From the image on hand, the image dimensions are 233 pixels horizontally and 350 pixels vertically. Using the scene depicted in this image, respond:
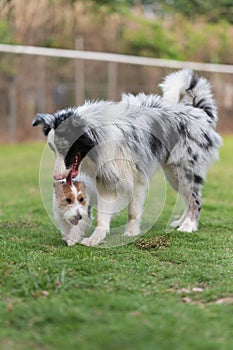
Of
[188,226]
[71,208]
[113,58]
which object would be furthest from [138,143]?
[113,58]

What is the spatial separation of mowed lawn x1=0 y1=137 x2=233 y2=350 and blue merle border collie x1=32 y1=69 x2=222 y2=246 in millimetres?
389

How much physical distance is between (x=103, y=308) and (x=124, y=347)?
55 centimetres

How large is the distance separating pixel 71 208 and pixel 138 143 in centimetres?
84

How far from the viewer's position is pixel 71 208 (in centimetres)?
526

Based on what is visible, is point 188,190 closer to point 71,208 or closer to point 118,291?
point 71,208

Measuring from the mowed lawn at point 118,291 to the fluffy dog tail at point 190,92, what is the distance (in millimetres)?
1208

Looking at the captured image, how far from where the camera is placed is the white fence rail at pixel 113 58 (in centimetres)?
1602

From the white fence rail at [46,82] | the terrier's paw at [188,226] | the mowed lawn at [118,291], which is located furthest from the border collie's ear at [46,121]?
the white fence rail at [46,82]

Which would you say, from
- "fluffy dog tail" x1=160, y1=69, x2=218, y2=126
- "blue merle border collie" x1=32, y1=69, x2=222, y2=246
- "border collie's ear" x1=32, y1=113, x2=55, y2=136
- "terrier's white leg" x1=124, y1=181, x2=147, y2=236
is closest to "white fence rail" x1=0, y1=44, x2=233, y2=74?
"fluffy dog tail" x1=160, y1=69, x2=218, y2=126

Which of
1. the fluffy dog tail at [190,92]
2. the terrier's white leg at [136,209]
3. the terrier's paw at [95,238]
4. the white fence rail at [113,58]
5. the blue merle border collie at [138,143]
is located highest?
the white fence rail at [113,58]

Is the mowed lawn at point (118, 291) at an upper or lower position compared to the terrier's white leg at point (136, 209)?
lower

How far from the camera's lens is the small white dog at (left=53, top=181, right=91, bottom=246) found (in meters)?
5.25

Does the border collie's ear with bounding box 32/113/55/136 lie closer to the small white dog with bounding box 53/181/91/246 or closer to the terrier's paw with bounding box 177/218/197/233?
the small white dog with bounding box 53/181/91/246

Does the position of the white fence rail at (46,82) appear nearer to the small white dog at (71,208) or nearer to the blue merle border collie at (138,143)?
the blue merle border collie at (138,143)
